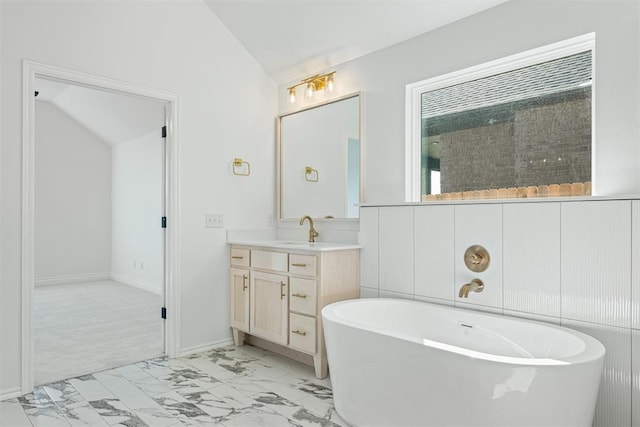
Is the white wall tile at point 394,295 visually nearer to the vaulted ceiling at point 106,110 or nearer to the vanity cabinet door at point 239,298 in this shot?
the vanity cabinet door at point 239,298

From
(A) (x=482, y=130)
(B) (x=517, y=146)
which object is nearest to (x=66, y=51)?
(A) (x=482, y=130)

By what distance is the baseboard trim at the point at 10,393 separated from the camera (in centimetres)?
243

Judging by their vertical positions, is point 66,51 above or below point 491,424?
above

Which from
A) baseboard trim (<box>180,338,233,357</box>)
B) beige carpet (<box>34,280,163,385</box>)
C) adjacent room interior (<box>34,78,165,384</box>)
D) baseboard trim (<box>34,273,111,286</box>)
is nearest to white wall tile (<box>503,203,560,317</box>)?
baseboard trim (<box>180,338,233,357</box>)

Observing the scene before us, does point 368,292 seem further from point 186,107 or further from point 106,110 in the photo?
point 106,110

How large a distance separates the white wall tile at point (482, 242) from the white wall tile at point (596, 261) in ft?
1.09

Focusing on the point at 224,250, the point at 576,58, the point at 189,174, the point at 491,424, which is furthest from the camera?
the point at 224,250

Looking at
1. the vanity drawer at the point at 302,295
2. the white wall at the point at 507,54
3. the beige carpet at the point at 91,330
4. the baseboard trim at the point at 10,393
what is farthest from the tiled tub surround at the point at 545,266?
the baseboard trim at the point at 10,393

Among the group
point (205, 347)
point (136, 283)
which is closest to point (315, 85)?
point (205, 347)

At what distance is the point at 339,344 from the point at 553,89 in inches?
73.8

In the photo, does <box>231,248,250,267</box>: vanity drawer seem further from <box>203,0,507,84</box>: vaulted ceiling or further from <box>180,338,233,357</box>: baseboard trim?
<box>203,0,507,84</box>: vaulted ceiling

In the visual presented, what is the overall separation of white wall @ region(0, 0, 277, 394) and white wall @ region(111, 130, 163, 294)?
2381 millimetres

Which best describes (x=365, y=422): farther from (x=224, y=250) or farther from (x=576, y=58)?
(x=576, y=58)

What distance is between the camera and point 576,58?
2.33 metres
